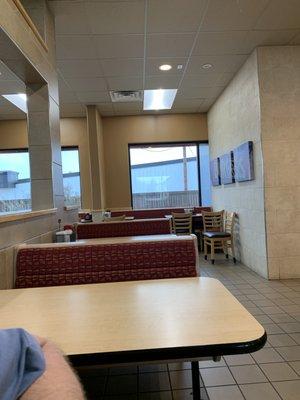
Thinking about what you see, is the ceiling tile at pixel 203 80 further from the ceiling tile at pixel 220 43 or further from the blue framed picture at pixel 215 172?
the blue framed picture at pixel 215 172

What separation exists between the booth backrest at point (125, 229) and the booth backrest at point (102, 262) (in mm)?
1527

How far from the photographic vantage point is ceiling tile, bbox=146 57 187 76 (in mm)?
4676

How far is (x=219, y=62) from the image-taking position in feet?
16.0

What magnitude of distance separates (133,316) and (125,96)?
5.53m

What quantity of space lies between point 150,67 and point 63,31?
1572mm

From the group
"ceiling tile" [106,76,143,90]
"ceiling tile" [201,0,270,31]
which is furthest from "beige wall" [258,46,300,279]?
"ceiling tile" [106,76,143,90]

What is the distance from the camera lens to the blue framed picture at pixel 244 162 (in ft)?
15.6

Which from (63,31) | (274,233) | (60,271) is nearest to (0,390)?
(60,271)

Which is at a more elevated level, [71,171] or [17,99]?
[17,99]

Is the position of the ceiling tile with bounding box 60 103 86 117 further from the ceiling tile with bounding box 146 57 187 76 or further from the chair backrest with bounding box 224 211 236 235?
the chair backrest with bounding box 224 211 236 235

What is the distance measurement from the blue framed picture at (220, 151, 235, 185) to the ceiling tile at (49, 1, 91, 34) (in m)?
3.26

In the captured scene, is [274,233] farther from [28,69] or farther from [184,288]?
[28,69]

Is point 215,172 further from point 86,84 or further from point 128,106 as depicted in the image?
point 86,84

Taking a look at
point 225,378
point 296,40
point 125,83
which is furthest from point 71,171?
point 225,378
